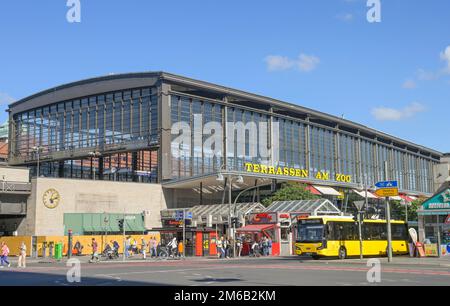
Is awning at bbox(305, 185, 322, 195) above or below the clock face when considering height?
above

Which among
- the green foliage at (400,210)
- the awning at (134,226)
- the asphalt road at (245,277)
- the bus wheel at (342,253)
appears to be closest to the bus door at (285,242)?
the bus wheel at (342,253)

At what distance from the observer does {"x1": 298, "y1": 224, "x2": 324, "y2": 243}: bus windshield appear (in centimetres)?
4056

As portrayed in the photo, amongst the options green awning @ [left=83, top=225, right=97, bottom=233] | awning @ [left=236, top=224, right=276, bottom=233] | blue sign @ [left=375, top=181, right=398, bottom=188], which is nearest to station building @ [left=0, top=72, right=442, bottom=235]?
green awning @ [left=83, top=225, right=97, bottom=233]

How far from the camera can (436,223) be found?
145 ft

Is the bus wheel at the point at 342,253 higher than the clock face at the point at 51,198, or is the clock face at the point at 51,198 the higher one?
the clock face at the point at 51,198

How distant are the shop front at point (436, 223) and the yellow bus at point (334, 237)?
147 inches

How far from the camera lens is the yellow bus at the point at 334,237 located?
40.5m

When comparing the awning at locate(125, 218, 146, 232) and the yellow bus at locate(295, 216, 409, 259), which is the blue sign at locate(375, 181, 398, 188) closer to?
the yellow bus at locate(295, 216, 409, 259)

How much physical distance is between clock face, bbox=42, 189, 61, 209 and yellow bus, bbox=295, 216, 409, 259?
32.3 m

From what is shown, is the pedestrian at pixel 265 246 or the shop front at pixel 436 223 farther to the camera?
the pedestrian at pixel 265 246

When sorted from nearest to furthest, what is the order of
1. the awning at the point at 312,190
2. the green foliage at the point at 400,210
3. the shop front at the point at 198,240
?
the shop front at the point at 198,240, the awning at the point at 312,190, the green foliage at the point at 400,210

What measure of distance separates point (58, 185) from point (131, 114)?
62.6ft

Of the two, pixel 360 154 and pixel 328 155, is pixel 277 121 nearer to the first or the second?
pixel 328 155

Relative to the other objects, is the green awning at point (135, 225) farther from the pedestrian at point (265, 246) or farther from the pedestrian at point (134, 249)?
the pedestrian at point (265, 246)
